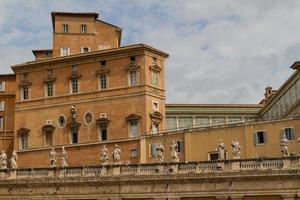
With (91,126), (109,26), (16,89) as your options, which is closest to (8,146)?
(16,89)

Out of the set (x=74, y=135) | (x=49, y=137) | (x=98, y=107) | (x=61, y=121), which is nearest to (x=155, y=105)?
(x=98, y=107)

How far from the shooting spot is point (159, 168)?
143 feet

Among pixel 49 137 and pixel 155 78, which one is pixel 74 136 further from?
pixel 155 78

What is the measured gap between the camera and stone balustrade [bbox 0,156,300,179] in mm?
40250

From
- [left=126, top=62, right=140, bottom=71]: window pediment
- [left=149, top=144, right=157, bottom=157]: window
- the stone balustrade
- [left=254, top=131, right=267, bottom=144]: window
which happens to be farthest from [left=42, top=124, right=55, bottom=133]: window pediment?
[left=254, top=131, right=267, bottom=144]: window

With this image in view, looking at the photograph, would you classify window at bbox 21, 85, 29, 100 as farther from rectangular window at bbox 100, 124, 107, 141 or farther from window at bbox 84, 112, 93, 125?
rectangular window at bbox 100, 124, 107, 141

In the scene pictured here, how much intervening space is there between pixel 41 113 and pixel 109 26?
14133 millimetres

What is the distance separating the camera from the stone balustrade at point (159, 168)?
4025cm

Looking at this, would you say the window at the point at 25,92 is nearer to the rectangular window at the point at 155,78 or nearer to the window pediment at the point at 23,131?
the window pediment at the point at 23,131

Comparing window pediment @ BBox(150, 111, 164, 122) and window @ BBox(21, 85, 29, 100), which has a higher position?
window @ BBox(21, 85, 29, 100)

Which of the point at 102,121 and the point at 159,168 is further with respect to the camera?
the point at 102,121

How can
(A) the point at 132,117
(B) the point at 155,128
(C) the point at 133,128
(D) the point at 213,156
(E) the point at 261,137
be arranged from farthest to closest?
(B) the point at 155,128
(C) the point at 133,128
(A) the point at 132,117
(D) the point at 213,156
(E) the point at 261,137

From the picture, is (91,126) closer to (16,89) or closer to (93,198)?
(16,89)

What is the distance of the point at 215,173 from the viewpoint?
41.4 m
